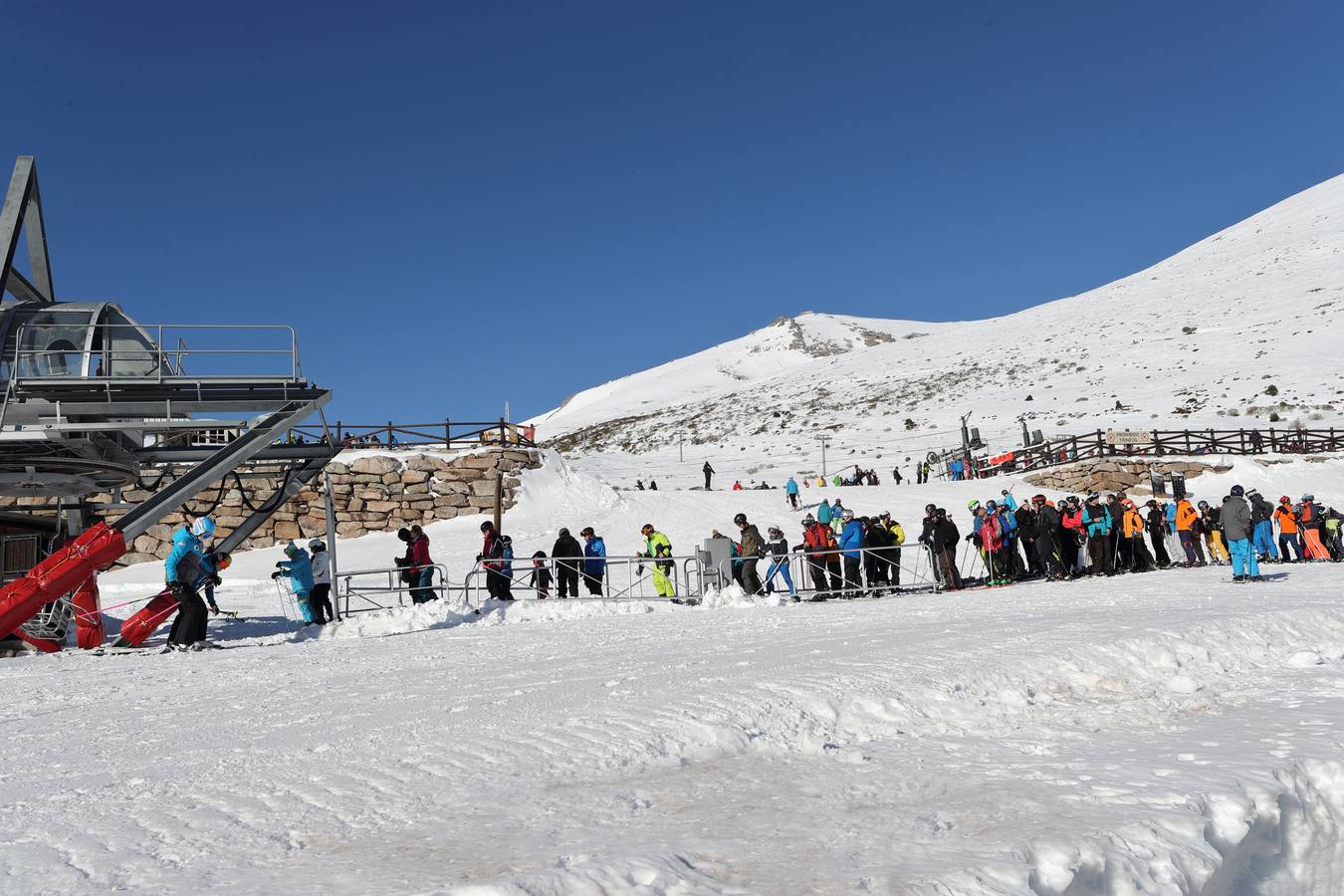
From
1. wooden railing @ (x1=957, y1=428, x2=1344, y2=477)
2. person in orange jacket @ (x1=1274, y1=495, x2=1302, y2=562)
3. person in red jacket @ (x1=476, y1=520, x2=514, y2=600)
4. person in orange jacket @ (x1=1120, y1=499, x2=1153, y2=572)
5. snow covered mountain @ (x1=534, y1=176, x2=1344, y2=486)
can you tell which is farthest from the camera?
snow covered mountain @ (x1=534, y1=176, x2=1344, y2=486)

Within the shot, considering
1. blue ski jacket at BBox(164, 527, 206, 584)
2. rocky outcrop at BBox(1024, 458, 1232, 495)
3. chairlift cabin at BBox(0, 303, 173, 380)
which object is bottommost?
blue ski jacket at BBox(164, 527, 206, 584)

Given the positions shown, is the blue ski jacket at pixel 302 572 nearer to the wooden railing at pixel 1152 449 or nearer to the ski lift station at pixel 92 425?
the ski lift station at pixel 92 425

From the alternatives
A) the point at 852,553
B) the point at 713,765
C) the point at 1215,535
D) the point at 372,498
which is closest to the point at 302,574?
the point at 852,553

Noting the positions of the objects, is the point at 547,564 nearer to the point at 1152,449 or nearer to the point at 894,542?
the point at 894,542

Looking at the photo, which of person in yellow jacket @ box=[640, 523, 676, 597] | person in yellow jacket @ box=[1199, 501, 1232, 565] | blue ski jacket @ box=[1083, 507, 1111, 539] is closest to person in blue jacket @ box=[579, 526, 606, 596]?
person in yellow jacket @ box=[640, 523, 676, 597]

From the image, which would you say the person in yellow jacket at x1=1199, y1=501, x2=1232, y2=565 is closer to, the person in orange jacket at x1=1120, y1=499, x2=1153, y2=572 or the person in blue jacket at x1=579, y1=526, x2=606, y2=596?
the person in orange jacket at x1=1120, y1=499, x2=1153, y2=572

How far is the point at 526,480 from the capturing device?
3069 cm

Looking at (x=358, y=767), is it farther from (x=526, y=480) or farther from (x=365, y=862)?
(x=526, y=480)

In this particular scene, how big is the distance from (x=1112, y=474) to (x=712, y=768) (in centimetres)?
3250

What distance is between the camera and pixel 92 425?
13070 millimetres

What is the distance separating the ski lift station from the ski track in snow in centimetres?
311

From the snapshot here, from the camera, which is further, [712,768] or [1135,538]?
[1135,538]

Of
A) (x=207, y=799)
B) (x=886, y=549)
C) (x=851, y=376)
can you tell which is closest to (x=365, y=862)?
(x=207, y=799)

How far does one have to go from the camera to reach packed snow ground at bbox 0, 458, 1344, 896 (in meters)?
3.81
